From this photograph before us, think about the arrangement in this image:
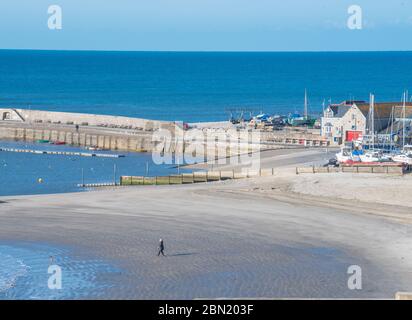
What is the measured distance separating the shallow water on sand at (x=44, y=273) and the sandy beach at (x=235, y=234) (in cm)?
56

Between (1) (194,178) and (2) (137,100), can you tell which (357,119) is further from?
(2) (137,100)

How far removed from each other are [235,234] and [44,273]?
29.8 ft

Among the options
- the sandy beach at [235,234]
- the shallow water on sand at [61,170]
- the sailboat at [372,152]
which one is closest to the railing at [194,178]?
the sandy beach at [235,234]

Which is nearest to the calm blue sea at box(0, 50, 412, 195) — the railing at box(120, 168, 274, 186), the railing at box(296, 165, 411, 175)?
the railing at box(120, 168, 274, 186)

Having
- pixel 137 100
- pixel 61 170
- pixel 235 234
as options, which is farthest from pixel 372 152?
pixel 137 100

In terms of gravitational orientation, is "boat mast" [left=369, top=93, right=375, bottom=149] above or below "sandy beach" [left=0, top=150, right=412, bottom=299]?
above

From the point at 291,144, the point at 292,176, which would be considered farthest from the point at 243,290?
the point at 291,144

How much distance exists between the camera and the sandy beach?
32.0 meters

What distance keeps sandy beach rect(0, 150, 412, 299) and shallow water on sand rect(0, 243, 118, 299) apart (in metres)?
0.56

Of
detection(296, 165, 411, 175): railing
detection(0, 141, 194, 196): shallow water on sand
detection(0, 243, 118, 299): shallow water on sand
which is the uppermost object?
detection(296, 165, 411, 175): railing

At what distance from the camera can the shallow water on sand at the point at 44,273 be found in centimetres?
3084

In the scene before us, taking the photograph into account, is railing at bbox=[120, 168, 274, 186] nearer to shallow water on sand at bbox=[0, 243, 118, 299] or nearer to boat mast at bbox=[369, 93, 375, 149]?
boat mast at bbox=[369, 93, 375, 149]

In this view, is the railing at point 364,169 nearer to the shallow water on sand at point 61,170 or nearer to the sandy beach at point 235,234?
the sandy beach at point 235,234

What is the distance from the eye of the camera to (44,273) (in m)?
33.4
